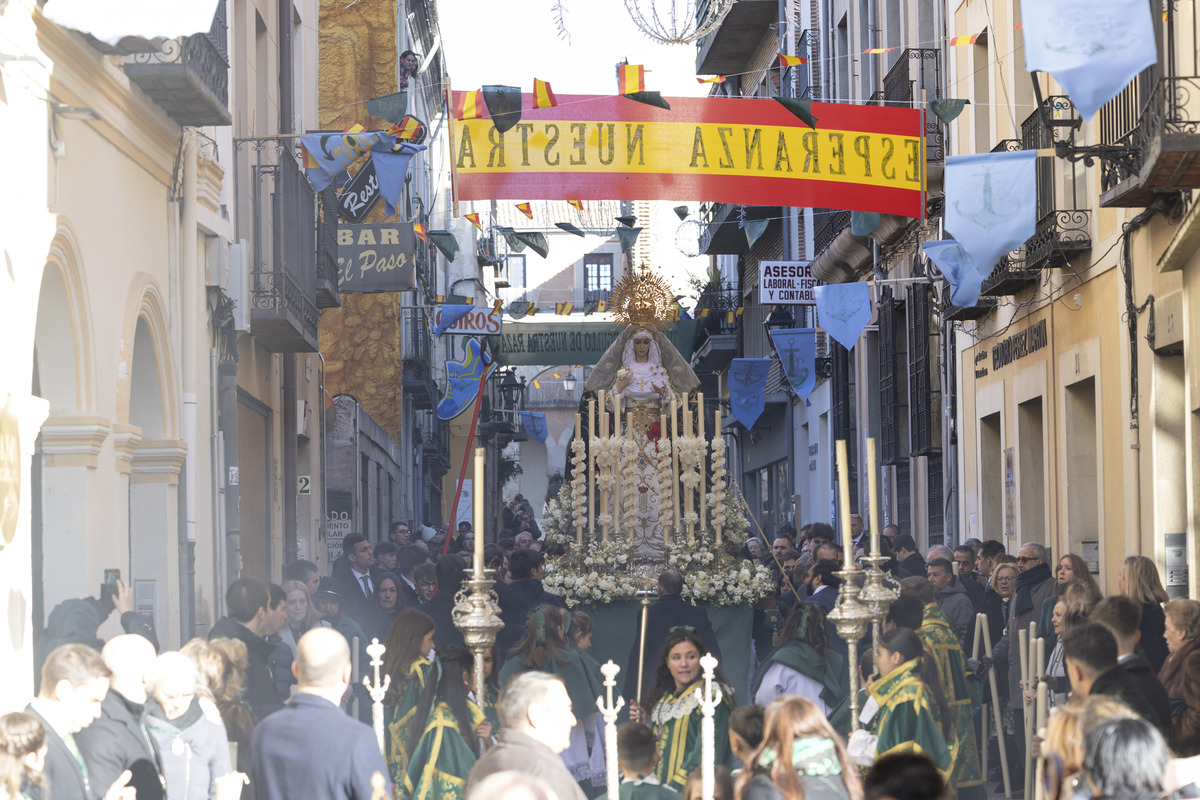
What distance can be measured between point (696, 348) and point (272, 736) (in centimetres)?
3158

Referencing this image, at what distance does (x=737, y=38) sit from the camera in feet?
104

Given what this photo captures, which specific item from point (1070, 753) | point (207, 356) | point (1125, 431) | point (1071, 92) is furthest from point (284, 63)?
point (1070, 753)

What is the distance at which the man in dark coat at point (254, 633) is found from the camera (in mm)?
7641

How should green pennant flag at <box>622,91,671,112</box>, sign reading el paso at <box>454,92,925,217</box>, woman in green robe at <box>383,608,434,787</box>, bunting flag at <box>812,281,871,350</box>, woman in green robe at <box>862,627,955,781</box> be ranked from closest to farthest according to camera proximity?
woman in green robe at <box>862,627,955,781</box>
woman in green robe at <box>383,608,434,787</box>
green pennant flag at <box>622,91,671,112</box>
sign reading el paso at <box>454,92,925,217</box>
bunting flag at <box>812,281,871,350</box>

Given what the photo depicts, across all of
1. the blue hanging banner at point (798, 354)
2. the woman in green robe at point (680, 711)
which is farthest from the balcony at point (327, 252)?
the woman in green robe at point (680, 711)

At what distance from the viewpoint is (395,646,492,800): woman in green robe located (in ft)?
20.9

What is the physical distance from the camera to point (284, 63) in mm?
17422

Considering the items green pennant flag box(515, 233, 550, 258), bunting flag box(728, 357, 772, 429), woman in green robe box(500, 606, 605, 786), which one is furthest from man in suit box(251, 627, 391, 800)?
bunting flag box(728, 357, 772, 429)

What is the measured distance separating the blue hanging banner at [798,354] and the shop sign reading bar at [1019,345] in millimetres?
6186

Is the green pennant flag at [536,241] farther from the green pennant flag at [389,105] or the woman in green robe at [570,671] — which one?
the woman in green robe at [570,671]

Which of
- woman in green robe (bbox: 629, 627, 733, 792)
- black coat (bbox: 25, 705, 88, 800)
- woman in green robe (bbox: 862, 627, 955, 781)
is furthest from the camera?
woman in green robe (bbox: 629, 627, 733, 792)

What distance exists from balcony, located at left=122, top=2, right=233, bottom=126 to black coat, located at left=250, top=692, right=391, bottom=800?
5.59m

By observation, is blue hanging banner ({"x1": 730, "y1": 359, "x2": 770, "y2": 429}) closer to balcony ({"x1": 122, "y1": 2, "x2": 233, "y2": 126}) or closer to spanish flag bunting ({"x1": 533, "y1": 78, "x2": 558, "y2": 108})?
spanish flag bunting ({"x1": 533, "y1": 78, "x2": 558, "y2": 108})

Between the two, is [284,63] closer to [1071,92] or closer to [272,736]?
[1071,92]
